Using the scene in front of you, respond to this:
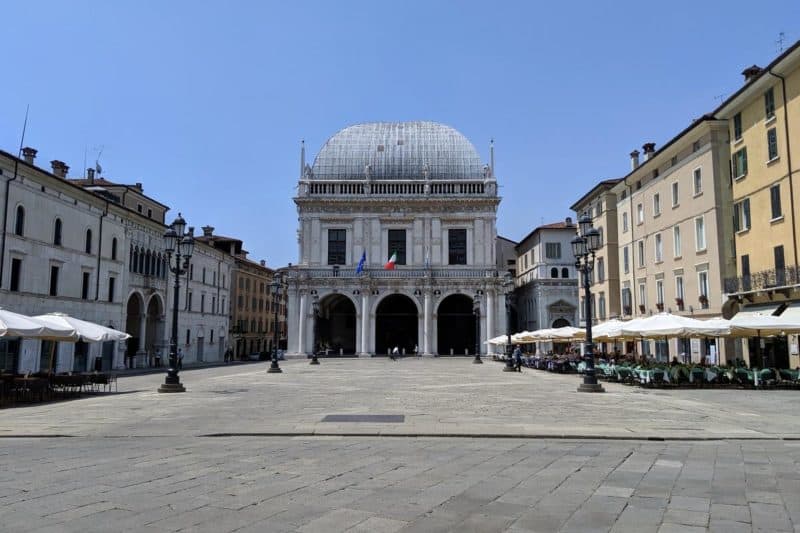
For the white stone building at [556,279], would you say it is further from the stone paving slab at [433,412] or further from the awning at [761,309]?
the stone paving slab at [433,412]

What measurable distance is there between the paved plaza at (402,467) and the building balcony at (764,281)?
36.9ft

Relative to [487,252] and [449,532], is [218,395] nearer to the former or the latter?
[449,532]

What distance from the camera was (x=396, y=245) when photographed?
70.4 metres

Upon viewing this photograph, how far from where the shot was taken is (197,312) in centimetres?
6209

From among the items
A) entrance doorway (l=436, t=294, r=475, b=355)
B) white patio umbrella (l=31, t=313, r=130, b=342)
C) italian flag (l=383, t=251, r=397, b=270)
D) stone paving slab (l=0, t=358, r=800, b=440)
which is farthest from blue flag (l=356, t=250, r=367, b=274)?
white patio umbrella (l=31, t=313, r=130, b=342)

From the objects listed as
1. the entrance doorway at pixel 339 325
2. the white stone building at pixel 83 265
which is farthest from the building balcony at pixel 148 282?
the entrance doorway at pixel 339 325

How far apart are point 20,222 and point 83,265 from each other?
22.5 feet

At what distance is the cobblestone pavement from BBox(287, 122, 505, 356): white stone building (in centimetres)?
5280

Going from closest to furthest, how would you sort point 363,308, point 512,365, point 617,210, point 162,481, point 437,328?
point 162,481, point 512,365, point 617,210, point 363,308, point 437,328

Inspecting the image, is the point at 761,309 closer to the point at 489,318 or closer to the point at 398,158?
the point at 489,318

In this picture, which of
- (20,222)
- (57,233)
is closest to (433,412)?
(20,222)

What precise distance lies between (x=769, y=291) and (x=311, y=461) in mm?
27385

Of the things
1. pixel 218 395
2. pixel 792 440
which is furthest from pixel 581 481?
pixel 218 395

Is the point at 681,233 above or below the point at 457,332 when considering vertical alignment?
above
